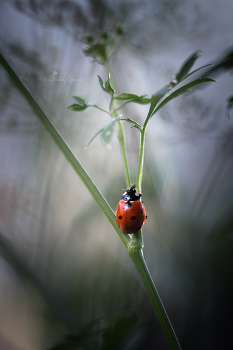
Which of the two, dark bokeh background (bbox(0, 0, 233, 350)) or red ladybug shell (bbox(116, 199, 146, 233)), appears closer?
red ladybug shell (bbox(116, 199, 146, 233))

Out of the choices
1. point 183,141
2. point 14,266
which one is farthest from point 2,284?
point 183,141

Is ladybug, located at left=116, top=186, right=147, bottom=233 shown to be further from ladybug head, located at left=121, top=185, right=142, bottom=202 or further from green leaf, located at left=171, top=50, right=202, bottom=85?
green leaf, located at left=171, top=50, right=202, bottom=85

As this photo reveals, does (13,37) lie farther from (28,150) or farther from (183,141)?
(183,141)

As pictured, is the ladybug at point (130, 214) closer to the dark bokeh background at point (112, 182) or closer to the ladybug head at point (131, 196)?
the ladybug head at point (131, 196)

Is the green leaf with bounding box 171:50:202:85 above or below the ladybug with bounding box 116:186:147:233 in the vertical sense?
above

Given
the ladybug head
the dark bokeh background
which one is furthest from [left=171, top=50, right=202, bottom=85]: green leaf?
the dark bokeh background
